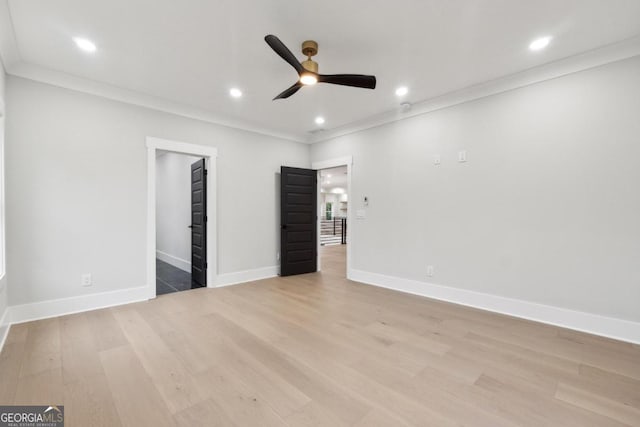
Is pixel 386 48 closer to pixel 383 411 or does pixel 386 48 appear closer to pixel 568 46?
pixel 568 46

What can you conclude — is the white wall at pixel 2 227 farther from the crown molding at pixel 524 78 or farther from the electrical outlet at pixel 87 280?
the crown molding at pixel 524 78

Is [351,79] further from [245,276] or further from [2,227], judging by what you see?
[2,227]

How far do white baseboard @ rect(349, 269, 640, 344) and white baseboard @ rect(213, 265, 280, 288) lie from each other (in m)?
2.10

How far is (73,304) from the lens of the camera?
336 cm

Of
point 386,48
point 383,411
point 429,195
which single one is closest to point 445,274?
point 429,195

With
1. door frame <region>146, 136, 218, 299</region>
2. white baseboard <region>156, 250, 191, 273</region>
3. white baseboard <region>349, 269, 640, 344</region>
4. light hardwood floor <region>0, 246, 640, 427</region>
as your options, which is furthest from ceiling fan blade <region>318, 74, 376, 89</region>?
white baseboard <region>156, 250, 191, 273</region>

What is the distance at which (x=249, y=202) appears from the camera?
5078 millimetres

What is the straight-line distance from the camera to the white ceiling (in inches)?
87.8

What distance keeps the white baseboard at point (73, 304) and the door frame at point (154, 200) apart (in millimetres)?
200

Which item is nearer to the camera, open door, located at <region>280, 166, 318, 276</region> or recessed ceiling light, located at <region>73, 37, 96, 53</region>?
recessed ceiling light, located at <region>73, 37, 96, 53</region>

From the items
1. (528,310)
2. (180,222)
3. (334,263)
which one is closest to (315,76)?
(528,310)

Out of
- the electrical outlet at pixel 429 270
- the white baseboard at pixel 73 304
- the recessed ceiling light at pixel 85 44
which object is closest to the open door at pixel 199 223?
the white baseboard at pixel 73 304

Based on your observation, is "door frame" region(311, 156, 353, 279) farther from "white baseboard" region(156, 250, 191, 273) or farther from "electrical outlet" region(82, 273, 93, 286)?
"electrical outlet" region(82, 273, 93, 286)

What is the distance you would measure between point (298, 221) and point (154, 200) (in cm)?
254
